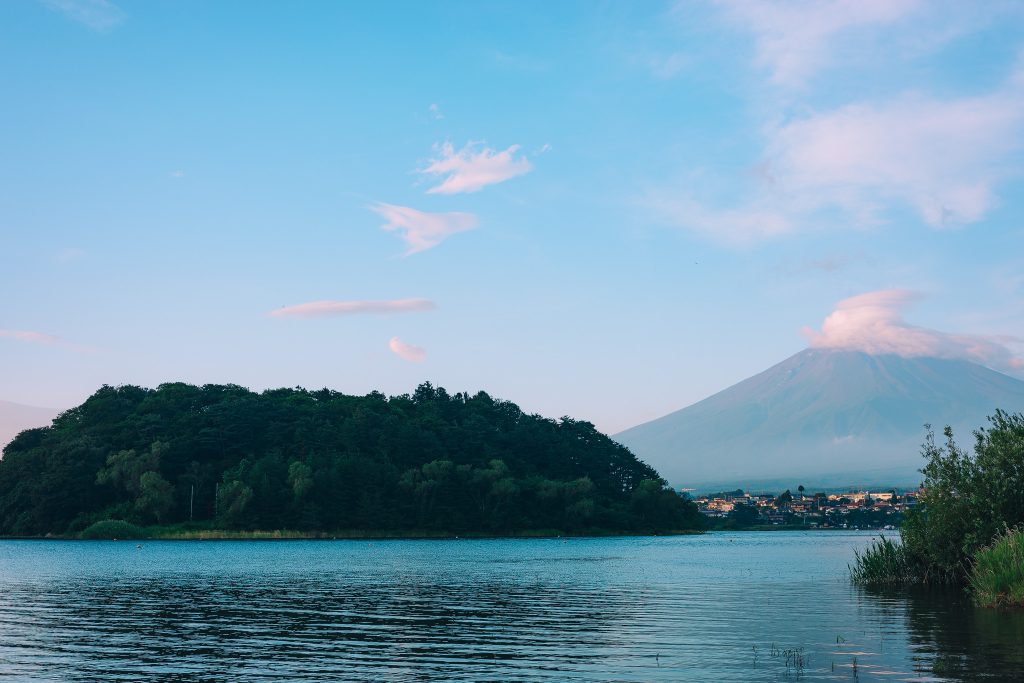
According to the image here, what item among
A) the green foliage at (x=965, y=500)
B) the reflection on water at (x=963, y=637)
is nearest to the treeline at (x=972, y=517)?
the green foliage at (x=965, y=500)

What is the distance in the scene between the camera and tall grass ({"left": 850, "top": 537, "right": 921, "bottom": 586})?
60.1 m

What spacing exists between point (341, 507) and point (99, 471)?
148 ft

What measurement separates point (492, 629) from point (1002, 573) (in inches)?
931

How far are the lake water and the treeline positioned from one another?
217 cm

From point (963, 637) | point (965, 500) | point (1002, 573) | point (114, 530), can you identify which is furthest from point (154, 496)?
point (963, 637)

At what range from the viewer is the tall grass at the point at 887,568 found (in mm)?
60062

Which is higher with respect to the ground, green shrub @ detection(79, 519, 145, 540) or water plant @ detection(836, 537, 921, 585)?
water plant @ detection(836, 537, 921, 585)

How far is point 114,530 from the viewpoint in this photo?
→ 17200cm

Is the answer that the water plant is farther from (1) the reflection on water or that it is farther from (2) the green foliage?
(1) the reflection on water

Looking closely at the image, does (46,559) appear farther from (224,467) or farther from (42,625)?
(224,467)

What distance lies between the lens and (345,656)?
1372 inches

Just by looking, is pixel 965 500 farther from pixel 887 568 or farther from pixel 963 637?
pixel 963 637

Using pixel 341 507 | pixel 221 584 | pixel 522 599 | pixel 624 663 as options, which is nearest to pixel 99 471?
pixel 341 507

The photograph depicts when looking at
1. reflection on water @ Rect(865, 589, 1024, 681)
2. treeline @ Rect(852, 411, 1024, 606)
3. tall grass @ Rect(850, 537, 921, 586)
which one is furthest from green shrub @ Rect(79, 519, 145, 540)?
reflection on water @ Rect(865, 589, 1024, 681)
